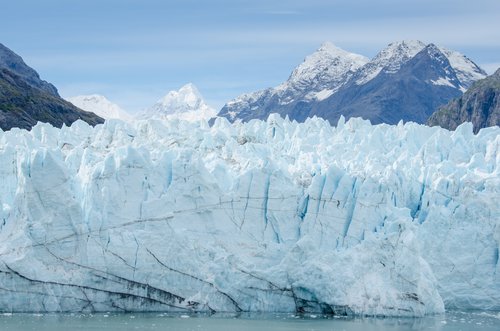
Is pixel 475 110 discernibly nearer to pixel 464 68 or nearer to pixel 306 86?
pixel 464 68

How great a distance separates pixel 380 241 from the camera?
89.5 ft

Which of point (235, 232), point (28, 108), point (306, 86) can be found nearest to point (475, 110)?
point (28, 108)

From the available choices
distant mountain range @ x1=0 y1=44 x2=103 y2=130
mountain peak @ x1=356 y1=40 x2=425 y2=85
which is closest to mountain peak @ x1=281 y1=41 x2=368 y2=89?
mountain peak @ x1=356 y1=40 x2=425 y2=85

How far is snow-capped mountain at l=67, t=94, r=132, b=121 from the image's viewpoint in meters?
138

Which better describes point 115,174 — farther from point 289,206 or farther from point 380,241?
point 380,241

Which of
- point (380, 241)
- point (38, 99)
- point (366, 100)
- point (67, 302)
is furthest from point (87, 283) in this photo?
point (366, 100)

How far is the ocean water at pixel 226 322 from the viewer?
78.0 feet

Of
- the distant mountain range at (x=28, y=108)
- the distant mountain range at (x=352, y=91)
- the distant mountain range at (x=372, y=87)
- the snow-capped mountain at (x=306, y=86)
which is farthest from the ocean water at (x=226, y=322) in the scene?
the snow-capped mountain at (x=306, y=86)

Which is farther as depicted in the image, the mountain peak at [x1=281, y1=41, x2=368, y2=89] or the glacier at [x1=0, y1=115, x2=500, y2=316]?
the mountain peak at [x1=281, y1=41, x2=368, y2=89]

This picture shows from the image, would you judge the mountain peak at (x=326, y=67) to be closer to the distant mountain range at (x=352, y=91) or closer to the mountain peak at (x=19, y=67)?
the distant mountain range at (x=352, y=91)

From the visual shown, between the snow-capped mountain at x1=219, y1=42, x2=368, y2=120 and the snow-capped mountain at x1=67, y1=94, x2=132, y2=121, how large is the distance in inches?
624

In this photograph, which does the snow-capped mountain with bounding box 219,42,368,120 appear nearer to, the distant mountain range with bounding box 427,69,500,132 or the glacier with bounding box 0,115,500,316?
the distant mountain range with bounding box 427,69,500,132

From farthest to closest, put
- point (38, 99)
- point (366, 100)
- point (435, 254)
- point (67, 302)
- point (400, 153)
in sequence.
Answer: point (366, 100) < point (38, 99) < point (400, 153) < point (435, 254) < point (67, 302)

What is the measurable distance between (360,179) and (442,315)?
4.66 m
